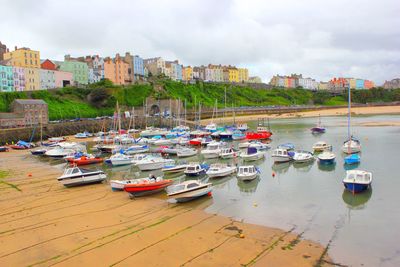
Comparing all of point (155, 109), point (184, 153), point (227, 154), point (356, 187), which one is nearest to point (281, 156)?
point (227, 154)

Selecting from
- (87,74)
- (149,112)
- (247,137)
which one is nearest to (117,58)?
(87,74)

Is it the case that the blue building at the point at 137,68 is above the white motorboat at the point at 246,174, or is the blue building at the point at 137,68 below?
above

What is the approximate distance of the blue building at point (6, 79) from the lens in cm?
9375

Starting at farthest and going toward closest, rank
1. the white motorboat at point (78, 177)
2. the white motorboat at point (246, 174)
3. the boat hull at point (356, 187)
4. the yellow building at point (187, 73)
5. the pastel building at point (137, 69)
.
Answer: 1. the yellow building at point (187, 73)
2. the pastel building at point (137, 69)
3. the white motorboat at point (246, 174)
4. the white motorboat at point (78, 177)
5. the boat hull at point (356, 187)

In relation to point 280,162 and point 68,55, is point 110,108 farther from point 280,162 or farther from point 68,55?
point 280,162

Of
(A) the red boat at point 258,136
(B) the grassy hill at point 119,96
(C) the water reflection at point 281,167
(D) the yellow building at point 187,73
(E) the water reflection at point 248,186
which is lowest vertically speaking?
(E) the water reflection at point 248,186

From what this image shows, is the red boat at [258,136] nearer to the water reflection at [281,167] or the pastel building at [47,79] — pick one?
the water reflection at [281,167]

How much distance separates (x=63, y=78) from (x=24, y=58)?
13.0 m

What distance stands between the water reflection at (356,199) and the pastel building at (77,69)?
351 ft

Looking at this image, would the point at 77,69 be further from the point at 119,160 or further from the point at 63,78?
the point at 119,160

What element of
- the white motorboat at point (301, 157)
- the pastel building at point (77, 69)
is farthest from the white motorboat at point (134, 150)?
the pastel building at point (77, 69)

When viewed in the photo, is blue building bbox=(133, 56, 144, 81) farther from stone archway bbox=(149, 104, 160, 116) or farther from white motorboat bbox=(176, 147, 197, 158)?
white motorboat bbox=(176, 147, 197, 158)

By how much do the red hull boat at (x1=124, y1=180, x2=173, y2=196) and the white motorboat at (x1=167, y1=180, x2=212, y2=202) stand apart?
2.58m

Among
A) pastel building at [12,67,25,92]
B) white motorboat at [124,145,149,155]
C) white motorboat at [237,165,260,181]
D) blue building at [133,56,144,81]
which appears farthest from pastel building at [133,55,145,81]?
white motorboat at [237,165,260,181]
